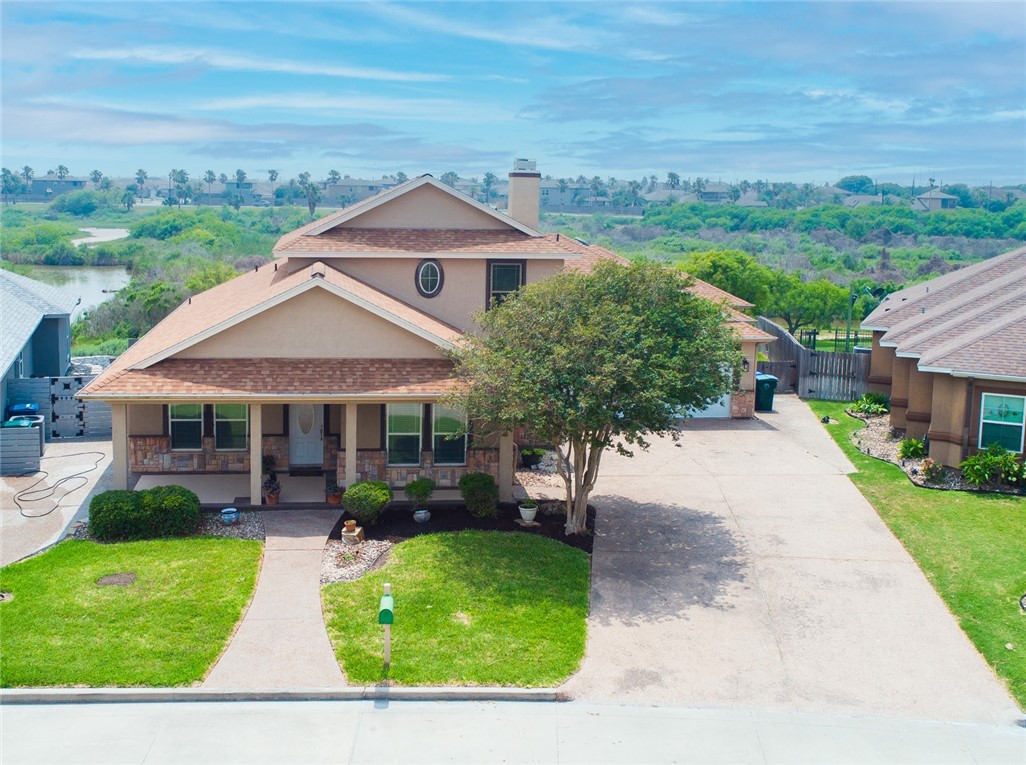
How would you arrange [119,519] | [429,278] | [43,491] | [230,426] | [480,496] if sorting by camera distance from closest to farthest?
[119,519] < [480,496] < [43,491] < [230,426] < [429,278]

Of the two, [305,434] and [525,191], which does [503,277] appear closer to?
[525,191]

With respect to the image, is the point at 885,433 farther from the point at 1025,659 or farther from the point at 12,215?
the point at 12,215

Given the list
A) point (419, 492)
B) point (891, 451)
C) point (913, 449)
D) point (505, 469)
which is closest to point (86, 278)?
point (505, 469)

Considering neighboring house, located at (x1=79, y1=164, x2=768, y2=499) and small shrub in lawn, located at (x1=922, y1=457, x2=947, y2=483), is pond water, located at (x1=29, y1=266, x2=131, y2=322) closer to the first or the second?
neighboring house, located at (x1=79, y1=164, x2=768, y2=499)

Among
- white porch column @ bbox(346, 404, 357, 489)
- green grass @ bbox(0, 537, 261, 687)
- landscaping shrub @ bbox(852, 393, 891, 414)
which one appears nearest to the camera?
green grass @ bbox(0, 537, 261, 687)

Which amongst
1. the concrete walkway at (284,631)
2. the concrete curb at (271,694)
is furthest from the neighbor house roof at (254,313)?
the concrete curb at (271,694)

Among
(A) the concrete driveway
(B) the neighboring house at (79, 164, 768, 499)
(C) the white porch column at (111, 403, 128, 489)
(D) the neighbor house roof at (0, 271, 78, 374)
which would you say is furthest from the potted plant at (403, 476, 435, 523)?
(D) the neighbor house roof at (0, 271, 78, 374)

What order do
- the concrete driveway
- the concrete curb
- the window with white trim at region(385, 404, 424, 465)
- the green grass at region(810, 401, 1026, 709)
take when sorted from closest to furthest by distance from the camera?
1. the concrete curb
2. the concrete driveway
3. the green grass at region(810, 401, 1026, 709)
4. the window with white trim at region(385, 404, 424, 465)
